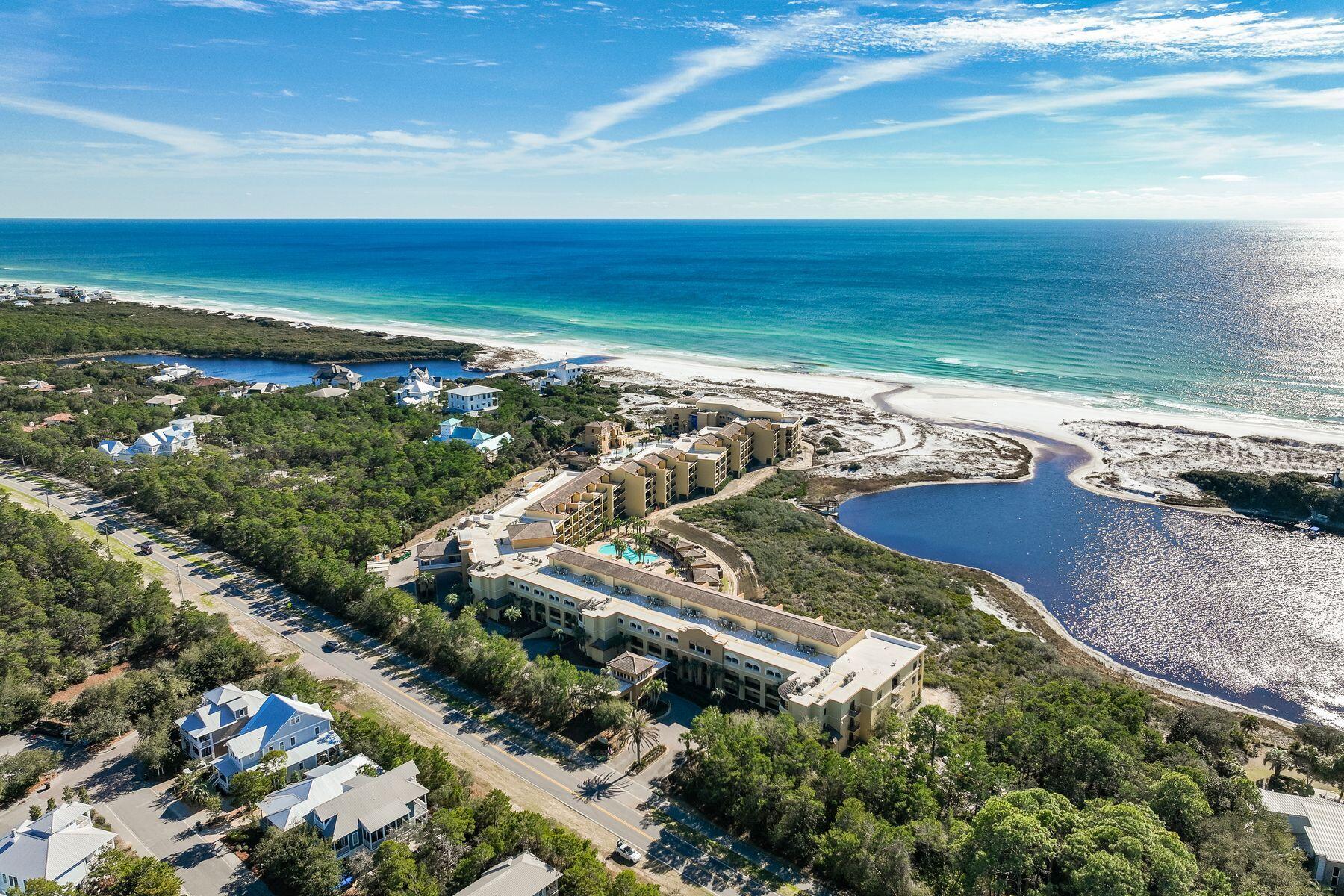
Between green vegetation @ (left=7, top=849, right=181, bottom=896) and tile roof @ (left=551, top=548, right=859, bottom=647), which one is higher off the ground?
tile roof @ (left=551, top=548, right=859, bottom=647)

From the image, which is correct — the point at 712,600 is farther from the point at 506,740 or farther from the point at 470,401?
the point at 470,401

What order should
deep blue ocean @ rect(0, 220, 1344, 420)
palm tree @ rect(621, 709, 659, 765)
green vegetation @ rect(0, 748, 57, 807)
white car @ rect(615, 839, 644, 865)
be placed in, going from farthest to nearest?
1. deep blue ocean @ rect(0, 220, 1344, 420)
2. palm tree @ rect(621, 709, 659, 765)
3. green vegetation @ rect(0, 748, 57, 807)
4. white car @ rect(615, 839, 644, 865)

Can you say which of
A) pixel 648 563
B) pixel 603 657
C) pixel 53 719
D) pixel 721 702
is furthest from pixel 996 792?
pixel 53 719

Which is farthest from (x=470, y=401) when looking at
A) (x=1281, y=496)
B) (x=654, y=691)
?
(x=1281, y=496)

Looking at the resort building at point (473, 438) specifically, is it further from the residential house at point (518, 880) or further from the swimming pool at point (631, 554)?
the residential house at point (518, 880)

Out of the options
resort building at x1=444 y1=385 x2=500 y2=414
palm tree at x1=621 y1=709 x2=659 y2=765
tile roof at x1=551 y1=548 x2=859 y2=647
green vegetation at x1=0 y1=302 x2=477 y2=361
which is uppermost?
green vegetation at x1=0 y1=302 x2=477 y2=361

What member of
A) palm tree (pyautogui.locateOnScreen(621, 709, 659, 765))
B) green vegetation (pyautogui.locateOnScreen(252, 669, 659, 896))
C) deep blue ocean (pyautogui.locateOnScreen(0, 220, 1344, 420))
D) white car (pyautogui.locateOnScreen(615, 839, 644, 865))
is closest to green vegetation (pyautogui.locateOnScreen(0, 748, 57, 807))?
green vegetation (pyautogui.locateOnScreen(252, 669, 659, 896))

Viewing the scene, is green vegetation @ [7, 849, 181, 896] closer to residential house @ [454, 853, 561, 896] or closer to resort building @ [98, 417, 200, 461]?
residential house @ [454, 853, 561, 896]
